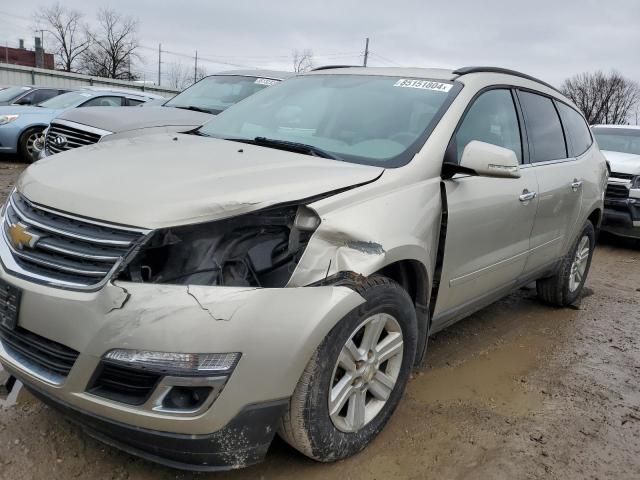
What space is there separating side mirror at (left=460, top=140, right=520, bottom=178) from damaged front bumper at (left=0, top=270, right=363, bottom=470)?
3.78 feet

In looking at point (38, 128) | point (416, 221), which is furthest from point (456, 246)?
point (38, 128)

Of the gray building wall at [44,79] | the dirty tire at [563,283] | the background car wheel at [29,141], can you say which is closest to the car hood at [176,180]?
the dirty tire at [563,283]

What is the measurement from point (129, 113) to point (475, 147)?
14.8ft

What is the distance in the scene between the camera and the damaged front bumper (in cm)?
190

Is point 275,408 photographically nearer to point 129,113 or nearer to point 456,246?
point 456,246

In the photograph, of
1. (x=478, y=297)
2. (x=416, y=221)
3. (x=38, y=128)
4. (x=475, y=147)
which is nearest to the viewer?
(x=416, y=221)

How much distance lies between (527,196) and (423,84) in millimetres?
959

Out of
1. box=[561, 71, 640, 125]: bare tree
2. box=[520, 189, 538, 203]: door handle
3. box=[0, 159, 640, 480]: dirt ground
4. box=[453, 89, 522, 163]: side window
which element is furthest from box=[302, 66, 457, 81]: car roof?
box=[561, 71, 640, 125]: bare tree

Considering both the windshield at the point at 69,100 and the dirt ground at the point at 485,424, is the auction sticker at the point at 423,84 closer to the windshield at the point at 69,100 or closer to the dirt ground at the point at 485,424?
the dirt ground at the point at 485,424

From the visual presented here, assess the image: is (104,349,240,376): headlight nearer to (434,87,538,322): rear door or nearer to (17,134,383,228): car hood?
(17,134,383,228): car hood

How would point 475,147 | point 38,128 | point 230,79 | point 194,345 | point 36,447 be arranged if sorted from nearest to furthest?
1. point 194,345
2. point 36,447
3. point 475,147
4. point 230,79
5. point 38,128

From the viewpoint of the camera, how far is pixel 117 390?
6.50 feet

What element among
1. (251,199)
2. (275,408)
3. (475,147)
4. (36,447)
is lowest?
(36,447)

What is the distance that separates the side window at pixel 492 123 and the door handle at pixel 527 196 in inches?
9.2
